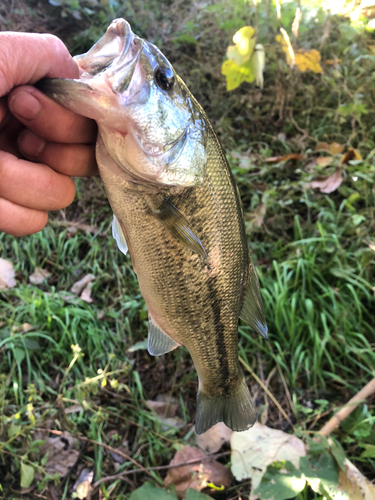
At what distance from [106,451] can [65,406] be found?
400mm

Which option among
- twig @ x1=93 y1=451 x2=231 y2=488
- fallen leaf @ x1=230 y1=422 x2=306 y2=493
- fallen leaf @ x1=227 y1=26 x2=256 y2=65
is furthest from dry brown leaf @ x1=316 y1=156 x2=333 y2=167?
twig @ x1=93 y1=451 x2=231 y2=488

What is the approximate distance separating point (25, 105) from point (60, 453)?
2.06 meters

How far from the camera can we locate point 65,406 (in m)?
2.26

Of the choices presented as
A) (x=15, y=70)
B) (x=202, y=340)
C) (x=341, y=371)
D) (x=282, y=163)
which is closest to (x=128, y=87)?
(x=15, y=70)

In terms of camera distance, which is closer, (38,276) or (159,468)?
(159,468)

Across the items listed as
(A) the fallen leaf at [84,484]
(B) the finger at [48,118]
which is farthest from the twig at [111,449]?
(B) the finger at [48,118]

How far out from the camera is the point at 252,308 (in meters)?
1.53

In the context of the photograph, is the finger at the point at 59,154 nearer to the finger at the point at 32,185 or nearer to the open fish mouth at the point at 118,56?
the finger at the point at 32,185

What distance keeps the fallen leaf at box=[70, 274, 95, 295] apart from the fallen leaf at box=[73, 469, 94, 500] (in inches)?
53.6

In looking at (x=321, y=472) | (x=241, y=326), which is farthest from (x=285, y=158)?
(x=321, y=472)

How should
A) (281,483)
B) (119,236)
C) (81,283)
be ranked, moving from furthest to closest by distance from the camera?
(81,283) → (281,483) → (119,236)

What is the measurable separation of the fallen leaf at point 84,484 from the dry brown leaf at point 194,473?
452 mm

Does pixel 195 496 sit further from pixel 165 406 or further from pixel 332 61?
pixel 332 61

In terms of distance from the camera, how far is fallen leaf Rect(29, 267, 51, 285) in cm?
296
